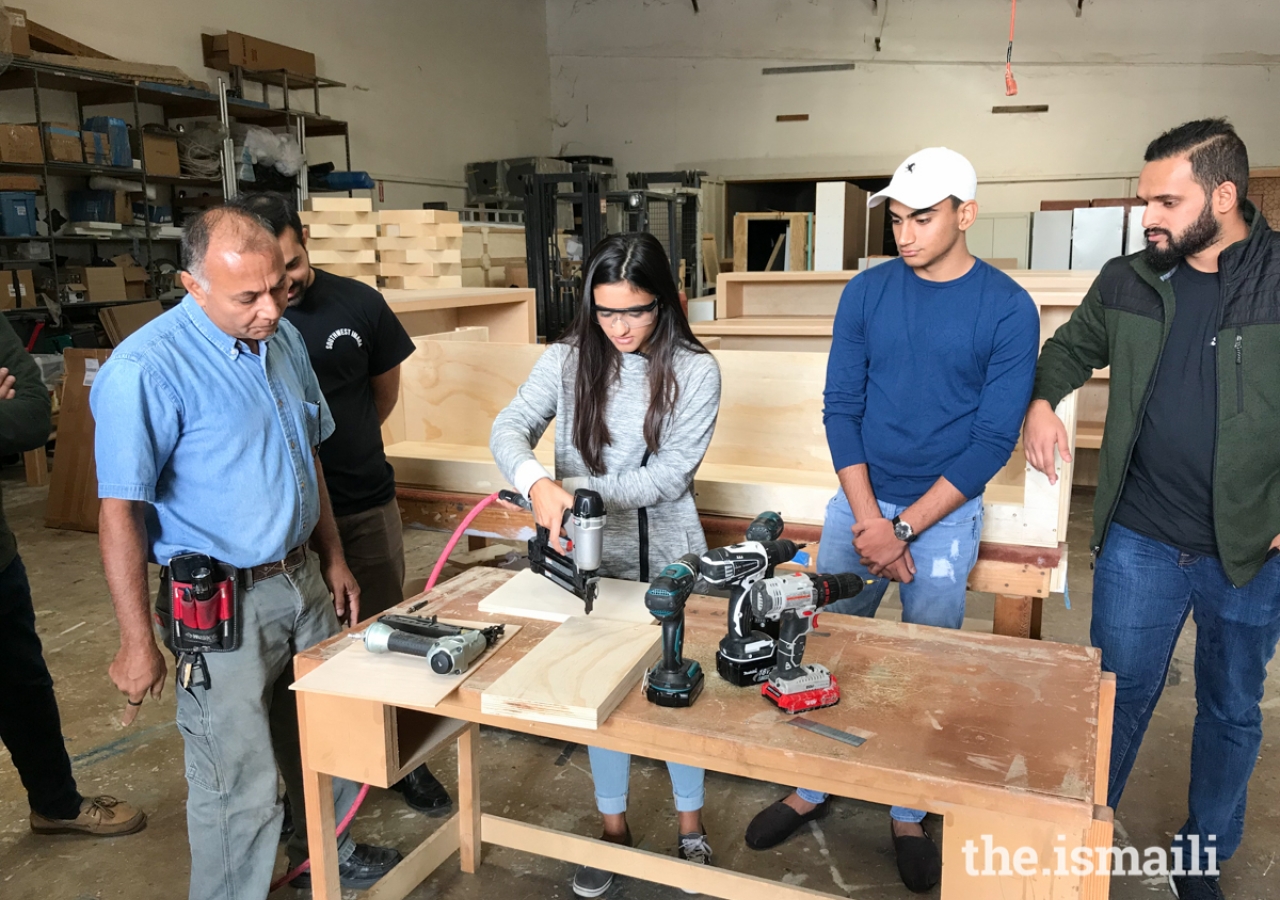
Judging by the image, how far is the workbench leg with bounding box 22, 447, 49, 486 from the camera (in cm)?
626

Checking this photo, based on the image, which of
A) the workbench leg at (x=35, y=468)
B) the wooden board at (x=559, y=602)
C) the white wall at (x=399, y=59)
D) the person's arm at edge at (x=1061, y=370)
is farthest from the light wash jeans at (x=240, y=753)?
the white wall at (x=399, y=59)

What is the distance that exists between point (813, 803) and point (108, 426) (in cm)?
188

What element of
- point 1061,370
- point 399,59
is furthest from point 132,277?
point 1061,370

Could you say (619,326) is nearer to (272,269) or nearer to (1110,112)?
(272,269)

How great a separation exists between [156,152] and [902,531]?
7258 millimetres

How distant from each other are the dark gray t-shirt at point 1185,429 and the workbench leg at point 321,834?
1754 mm

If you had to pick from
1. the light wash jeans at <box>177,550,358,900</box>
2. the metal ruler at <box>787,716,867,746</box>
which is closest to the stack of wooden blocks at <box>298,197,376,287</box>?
the light wash jeans at <box>177,550,358,900</box>

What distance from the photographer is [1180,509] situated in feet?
6.39

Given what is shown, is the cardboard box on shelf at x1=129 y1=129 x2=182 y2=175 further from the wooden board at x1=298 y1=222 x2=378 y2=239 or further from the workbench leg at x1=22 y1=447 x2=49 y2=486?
the wooden board at x1=298 y1=222 x2=378 y2=239

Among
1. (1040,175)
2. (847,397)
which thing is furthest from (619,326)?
(1040,175)

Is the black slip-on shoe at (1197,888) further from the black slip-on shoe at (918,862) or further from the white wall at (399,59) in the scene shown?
the white wall at (399,59)

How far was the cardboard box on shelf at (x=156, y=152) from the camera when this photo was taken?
719 cm

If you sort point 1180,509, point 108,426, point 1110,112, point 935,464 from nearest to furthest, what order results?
1. point 108,426
2. point 1180,509
3. point 935,464
4. point 1110,112

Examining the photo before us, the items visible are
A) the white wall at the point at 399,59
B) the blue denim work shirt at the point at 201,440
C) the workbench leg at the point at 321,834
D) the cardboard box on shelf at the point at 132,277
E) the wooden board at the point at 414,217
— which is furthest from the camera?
the white wall at the point at 399,59
